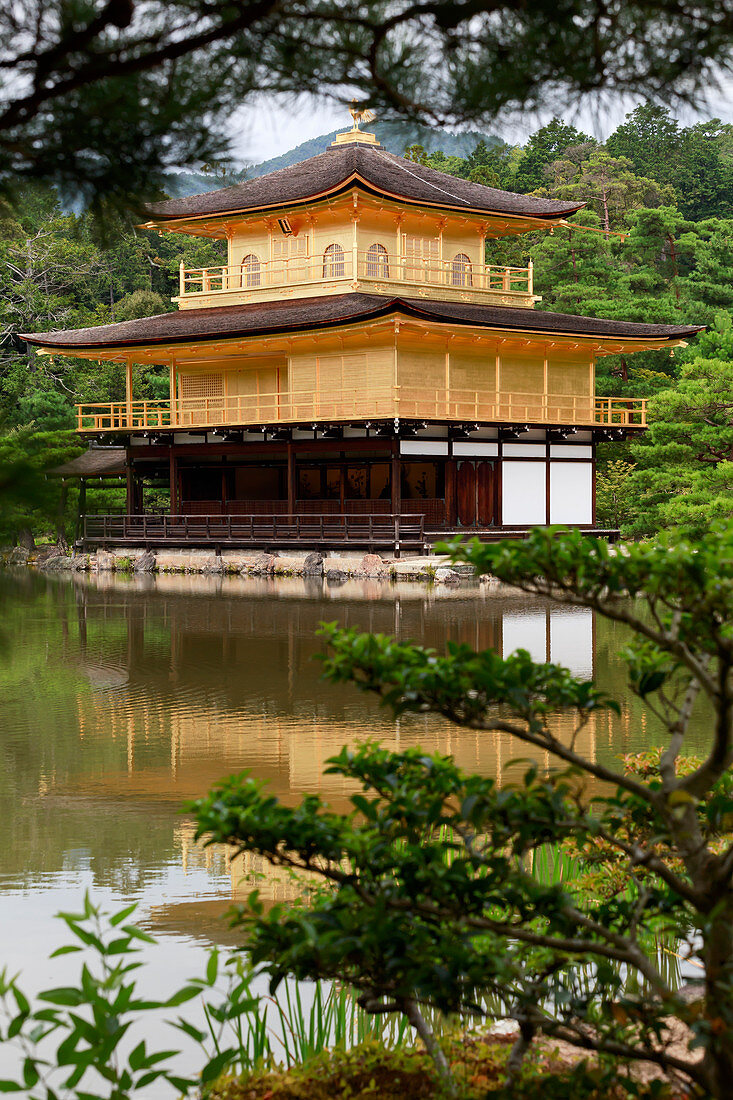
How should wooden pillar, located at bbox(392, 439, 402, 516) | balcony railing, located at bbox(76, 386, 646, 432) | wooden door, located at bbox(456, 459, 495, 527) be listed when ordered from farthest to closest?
wooden door, located at bbox(456, 459, 495, 527) → balcony railing, located at bbox(76, 386, 646, 432) → wooden pillar, located at bbox(392, 439, 402, 516)

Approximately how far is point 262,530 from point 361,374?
4.82 m

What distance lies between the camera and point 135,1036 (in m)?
4.71

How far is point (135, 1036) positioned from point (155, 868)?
6.24 feet

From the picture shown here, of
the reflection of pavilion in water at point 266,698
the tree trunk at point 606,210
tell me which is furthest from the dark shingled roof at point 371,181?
the tree trunk at point 606,210

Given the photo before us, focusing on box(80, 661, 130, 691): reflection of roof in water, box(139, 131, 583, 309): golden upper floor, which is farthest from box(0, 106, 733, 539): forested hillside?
box(80, 661, 130, 691): reflection of roof in water

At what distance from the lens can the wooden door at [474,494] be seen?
31734 mm

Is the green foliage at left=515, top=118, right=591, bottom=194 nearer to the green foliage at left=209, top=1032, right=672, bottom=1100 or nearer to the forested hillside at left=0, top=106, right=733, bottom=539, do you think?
the forested hillside at left=0, top=106, right=733, bottom=539

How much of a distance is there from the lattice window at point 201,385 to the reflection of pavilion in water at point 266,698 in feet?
47.2

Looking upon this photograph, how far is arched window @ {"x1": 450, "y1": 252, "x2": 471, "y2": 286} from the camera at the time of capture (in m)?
35.7

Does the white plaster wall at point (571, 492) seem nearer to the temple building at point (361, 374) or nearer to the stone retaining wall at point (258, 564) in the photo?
the temple building at point (361, 374)

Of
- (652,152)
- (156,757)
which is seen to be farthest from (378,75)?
(652,152)

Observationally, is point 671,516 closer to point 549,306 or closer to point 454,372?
point 454,372

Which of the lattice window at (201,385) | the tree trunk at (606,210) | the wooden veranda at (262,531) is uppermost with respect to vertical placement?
the tree trunk at (606,210)

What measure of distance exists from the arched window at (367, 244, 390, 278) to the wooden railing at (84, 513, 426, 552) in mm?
7195
